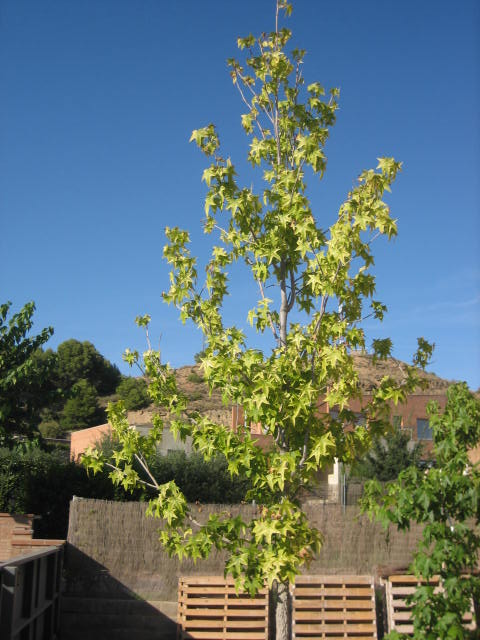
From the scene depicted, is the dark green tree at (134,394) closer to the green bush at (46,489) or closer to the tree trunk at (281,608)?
the green bush at (46,489)

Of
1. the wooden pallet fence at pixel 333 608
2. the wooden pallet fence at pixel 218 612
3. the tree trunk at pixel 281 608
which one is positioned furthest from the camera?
the wooden pallet fence at pixel 333 608

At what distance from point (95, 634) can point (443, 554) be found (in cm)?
809

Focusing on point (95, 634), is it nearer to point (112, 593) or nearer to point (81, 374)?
point (112, 593)

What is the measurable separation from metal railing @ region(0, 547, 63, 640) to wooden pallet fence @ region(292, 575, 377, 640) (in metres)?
3.84

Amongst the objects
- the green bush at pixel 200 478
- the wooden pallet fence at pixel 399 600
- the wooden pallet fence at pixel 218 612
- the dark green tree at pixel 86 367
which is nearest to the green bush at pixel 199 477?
the green bush at pixel 200 478

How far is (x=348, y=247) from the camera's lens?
6496 mm

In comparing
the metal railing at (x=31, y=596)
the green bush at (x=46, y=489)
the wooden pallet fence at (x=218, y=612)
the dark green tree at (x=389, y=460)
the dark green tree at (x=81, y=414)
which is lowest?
the wooden pallet fence at (x=218, y=612)

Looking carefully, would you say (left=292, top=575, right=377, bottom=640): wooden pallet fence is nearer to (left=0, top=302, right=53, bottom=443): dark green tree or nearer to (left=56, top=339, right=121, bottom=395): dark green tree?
(left=0, top=302, right=53, bottom=443): dark green tree

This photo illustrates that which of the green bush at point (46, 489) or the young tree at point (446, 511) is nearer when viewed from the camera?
the young tree at point (446, 511)

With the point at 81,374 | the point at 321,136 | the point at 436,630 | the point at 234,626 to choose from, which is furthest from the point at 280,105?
the point at 81,374

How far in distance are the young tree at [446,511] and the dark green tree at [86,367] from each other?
59857 mm

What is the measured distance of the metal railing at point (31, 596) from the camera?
6.58 metres

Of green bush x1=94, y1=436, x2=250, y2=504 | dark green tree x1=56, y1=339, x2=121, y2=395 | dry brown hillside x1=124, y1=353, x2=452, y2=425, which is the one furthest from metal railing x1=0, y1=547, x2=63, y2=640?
dark green tree x1=56, y1=339, x2=121, y2=395

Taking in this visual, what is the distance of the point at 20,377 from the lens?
13.8m
